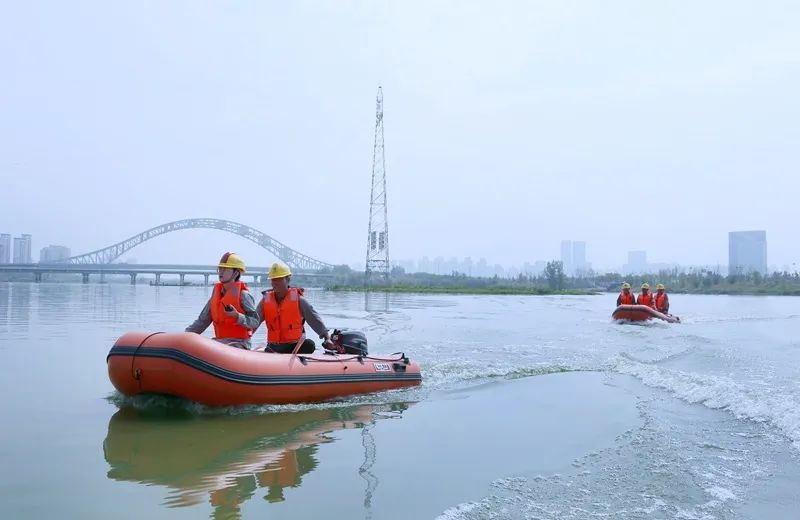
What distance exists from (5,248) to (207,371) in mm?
99537

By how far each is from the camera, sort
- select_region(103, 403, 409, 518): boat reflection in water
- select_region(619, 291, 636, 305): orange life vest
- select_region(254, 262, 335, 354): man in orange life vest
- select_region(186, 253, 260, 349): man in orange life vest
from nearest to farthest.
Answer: select_region(103, 403, 409, 518): boat reflection in water
select_region(186, 253, 260, 349): man in orange life vest
select_region(254, 262, 335, 354): man in orange life vest
select_region(619, 291, 636, 305): orange life vest

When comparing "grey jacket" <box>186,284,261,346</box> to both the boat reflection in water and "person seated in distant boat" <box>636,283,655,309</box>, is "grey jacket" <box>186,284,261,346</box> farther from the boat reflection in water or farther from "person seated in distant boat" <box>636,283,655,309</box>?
"person seated in distant boat" <box>636,283,655,309</box>

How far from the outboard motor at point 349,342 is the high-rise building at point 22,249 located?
10206cm

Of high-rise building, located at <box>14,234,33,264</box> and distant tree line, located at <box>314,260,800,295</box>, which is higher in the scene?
high-rise building, located at <box>14,234,33,264</box>

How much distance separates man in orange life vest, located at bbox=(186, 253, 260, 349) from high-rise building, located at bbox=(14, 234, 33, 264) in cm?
10243

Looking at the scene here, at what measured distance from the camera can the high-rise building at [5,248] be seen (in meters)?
85.1

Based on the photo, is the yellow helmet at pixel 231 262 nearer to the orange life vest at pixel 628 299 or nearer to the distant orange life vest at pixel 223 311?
the distant orange life vest at pixel 223 311

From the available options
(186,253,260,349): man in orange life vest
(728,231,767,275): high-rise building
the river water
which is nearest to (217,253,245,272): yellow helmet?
(186,253,260,349): man in orange life vest

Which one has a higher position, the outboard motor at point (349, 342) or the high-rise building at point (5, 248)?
the high-rise building at point (5, 248)

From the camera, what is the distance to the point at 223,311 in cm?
605

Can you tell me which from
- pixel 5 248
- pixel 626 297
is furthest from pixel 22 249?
pixel 626 297

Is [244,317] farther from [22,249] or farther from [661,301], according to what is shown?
[22,249]

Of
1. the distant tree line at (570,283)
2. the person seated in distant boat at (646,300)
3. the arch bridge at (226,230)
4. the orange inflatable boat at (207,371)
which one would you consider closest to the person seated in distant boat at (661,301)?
the person seated in distant boat at (646,300)

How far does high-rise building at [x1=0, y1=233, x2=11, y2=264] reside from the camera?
85137 mm
